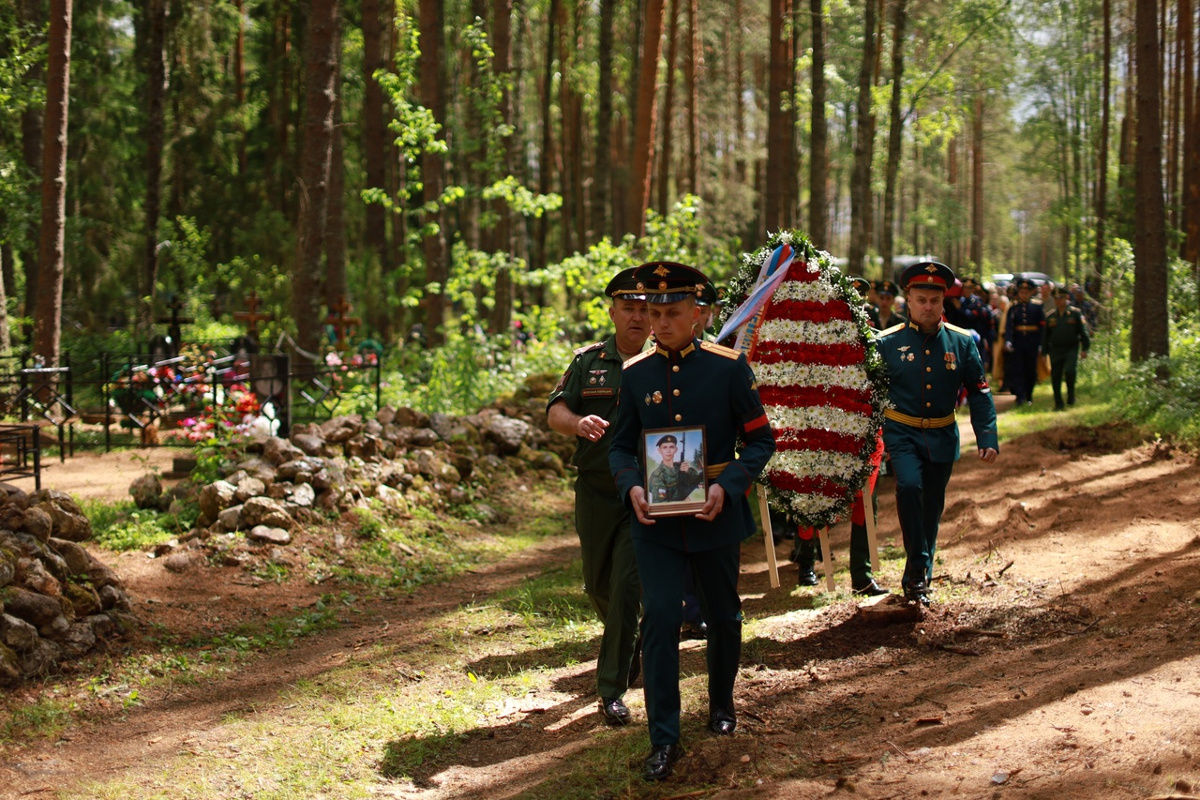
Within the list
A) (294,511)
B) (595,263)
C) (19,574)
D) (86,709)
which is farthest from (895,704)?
(595,263)

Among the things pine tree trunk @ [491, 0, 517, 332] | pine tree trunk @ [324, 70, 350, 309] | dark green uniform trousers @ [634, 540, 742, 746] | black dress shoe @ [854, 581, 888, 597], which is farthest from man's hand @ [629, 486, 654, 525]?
pine tree trunk @ [324, 70, 350, 309]

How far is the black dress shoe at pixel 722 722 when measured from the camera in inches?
206

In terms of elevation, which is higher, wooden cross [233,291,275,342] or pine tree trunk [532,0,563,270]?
pine tree trunk [532,0,563,270]

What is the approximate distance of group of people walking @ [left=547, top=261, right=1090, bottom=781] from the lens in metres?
4.92

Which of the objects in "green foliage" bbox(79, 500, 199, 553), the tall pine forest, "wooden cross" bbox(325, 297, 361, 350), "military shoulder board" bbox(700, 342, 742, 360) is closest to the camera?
"military shoulder board" bbox(700, 342, 742, 360)

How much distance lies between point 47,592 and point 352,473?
4299mm

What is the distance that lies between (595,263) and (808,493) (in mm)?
11509

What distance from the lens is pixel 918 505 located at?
7270mm

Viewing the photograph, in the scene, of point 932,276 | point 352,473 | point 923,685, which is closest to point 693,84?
point 352,473

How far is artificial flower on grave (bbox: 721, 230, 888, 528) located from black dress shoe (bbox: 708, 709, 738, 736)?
2074mm

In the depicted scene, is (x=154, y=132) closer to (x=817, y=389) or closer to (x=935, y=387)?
(x=817, y=389)

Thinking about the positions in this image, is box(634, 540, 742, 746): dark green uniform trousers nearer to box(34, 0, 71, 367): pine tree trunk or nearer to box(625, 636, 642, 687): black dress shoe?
box(625, 636, 642, 687): black dress shoe

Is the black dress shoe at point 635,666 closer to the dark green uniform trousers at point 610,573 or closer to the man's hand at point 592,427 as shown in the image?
the dark green uniform trousers at point 610,573

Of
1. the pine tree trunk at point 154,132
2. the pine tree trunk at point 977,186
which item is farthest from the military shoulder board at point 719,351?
the pine tree trunk at point 977,186
